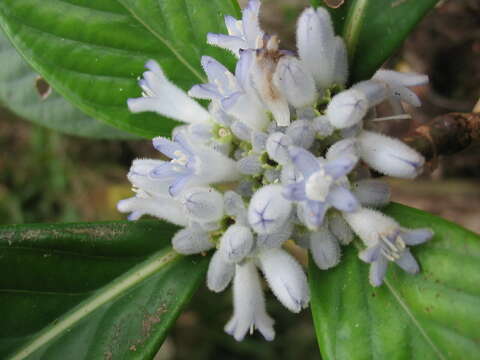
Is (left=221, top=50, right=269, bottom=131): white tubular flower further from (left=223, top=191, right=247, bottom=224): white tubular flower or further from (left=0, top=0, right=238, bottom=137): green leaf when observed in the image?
(left=0, top=0, right=238, bottom=137): green leaf

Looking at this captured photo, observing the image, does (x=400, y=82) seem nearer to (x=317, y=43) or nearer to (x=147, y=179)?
(x=317, y=43)

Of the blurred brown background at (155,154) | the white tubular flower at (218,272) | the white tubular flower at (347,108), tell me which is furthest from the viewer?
the blurred brown background at (155,154)

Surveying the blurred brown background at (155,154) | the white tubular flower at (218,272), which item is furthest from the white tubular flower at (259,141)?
the blurred brown background at (155,154)

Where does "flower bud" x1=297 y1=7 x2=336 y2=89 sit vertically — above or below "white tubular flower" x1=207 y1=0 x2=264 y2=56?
below

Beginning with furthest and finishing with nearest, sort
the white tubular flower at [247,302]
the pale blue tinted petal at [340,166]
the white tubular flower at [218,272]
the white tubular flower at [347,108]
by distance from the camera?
the white tubular flower at [247,302] → the white tubular flower at [218,272] → the white tubular flower at [347,108] → the pale blue tinted petal at [340,166]

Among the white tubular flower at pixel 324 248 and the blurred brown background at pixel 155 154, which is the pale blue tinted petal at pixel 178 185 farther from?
the blurred brown background at pixel 155 154

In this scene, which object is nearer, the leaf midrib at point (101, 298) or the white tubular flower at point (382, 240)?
the white tubular flower at point (382, 240)

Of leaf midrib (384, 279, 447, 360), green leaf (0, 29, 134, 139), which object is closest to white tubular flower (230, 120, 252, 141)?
leaf midrib (384, 279, 447, 360)
